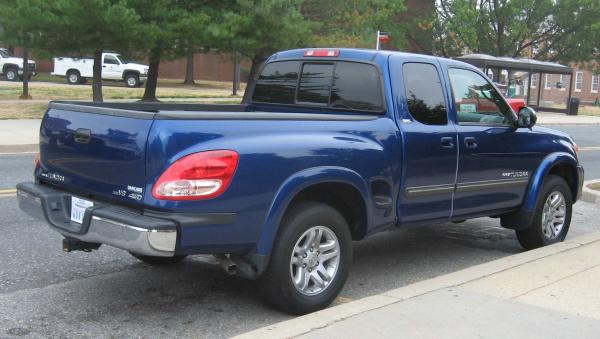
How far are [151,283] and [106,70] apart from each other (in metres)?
36.7

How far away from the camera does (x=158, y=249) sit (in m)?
3.84

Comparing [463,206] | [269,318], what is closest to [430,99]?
[463,206]

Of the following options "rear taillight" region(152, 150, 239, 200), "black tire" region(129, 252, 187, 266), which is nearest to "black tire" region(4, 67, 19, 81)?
"black tire" region(129, 252, 187, 266)

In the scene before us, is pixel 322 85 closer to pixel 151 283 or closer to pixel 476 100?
pixel 476 100

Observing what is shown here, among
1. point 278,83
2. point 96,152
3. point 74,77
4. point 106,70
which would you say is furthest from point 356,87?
point 106,70

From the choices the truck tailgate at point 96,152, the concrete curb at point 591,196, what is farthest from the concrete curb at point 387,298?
the concrete curb at point 591,196

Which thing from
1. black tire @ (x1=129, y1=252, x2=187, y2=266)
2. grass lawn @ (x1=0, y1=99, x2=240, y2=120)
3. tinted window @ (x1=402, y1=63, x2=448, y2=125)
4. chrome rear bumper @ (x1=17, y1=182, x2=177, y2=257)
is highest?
tinted window @ (x1=402, y1=63, x2=448, y2=125)

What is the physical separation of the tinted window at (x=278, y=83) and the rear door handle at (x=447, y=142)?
53.0 inches

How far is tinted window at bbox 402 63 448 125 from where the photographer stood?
5395mm

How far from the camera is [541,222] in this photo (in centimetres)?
658

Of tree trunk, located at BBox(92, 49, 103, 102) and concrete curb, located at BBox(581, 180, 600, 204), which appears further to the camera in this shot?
tree trunk, located at BBox(92, 49, 103, 102)

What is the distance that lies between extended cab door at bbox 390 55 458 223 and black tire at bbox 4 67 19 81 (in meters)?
38.3

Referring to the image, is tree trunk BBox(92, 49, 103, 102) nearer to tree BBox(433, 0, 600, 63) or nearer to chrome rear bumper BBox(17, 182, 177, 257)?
chrome rear bumper BBox(17, 182, 177, 257)

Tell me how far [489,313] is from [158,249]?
2114mm
